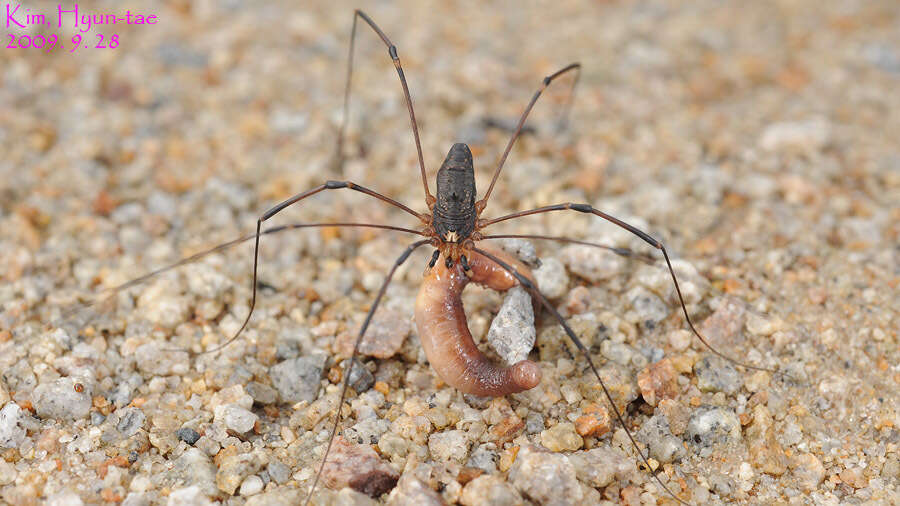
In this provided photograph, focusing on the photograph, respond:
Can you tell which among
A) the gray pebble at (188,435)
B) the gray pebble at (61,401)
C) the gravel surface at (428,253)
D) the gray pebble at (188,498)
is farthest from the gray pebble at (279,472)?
the gray pebble at (61,401)

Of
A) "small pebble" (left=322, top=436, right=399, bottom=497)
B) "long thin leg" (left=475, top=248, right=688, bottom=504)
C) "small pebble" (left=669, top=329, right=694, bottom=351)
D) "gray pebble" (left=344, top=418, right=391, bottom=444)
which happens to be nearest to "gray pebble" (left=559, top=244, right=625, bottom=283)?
"small pebble" (left=669, top=329, right=694, bottom=351)

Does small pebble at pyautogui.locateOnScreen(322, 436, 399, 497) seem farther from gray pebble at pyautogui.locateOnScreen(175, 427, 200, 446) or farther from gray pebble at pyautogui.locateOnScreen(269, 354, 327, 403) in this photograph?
gray pebble at pyautogui.locateOnScreen(175, 427, 200, 446)

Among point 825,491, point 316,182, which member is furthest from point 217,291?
point 825,491

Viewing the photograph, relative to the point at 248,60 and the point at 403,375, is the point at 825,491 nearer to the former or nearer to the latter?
the point at 403,375

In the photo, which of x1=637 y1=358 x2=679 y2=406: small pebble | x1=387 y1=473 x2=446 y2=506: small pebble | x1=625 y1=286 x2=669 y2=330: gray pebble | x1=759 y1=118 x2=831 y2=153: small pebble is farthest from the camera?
x1=759 y1=118 x2=831 y2=153: small pebble

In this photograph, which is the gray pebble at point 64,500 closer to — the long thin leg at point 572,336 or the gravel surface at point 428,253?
the gravel surface at point 428,253

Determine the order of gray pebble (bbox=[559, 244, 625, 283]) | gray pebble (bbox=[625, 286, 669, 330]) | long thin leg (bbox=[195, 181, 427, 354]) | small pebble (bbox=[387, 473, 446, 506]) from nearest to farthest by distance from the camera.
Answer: small pebble (bbox=[387, 473, 446, 506]) → long thin leg (bbox=[195, 181, 427, 354]) → gray pebble (bbox=[625, 286, 669, 330]) → gray pebble (bbox=[559, 244, 625, 283])

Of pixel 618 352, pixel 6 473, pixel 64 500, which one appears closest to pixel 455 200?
pixel 618 352
